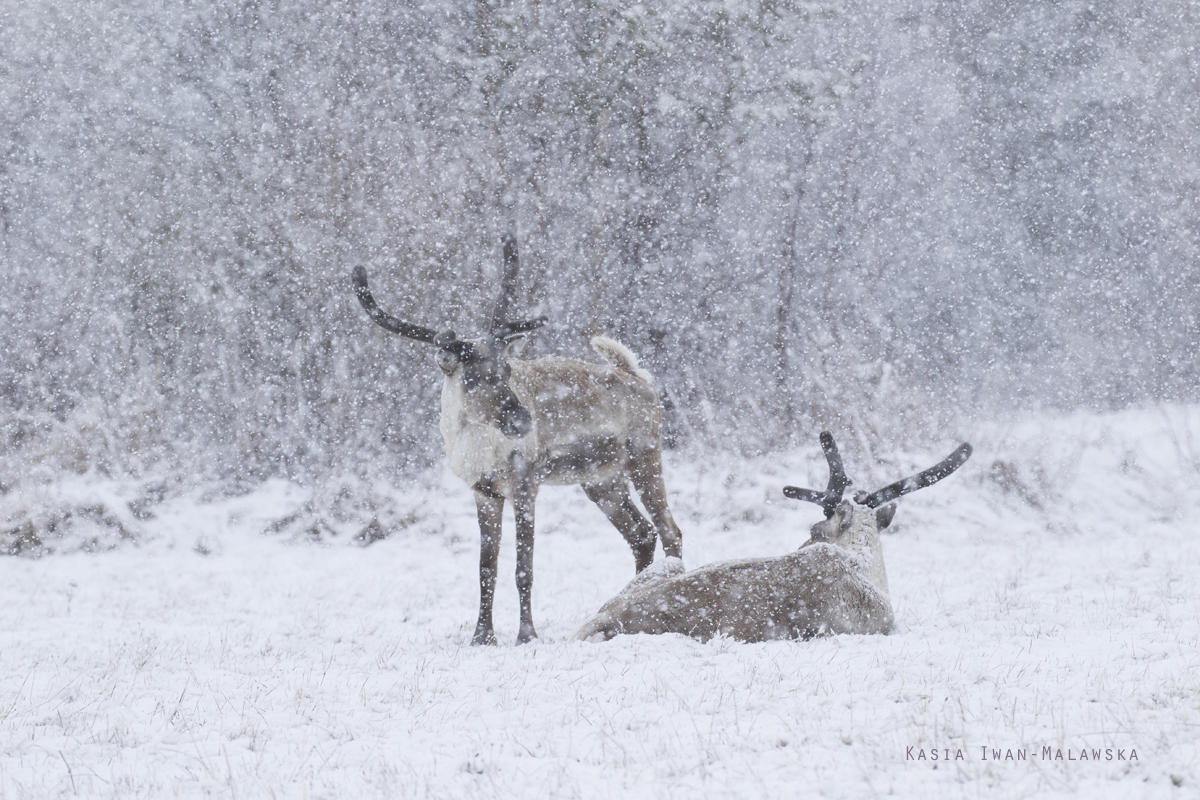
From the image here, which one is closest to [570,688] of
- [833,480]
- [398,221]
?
[833,480]

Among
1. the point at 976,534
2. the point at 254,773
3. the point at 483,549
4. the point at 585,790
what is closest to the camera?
the point at 585,790

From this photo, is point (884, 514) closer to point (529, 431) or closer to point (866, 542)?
point (866, 542)

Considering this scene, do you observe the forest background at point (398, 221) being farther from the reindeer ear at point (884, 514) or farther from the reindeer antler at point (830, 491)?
the reindeer antler at point (830, 491)

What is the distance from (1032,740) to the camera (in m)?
3.17

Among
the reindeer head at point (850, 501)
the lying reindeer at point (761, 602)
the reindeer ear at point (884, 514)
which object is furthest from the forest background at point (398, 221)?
the lying reindeer at point (761, 602)

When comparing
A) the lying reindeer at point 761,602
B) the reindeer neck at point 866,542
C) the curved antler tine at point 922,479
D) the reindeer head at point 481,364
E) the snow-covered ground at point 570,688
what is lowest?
the snow-covered ground at point 570,688

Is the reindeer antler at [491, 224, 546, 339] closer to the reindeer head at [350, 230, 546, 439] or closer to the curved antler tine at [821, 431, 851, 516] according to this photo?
the reindeer head at [350, 230, 546, 439]

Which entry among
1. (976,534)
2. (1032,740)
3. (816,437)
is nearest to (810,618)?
(1032,740)

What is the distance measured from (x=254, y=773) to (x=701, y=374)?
37.2 feet

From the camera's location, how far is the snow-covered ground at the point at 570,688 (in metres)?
3.10

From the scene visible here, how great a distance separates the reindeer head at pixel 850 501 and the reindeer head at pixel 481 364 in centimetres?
189

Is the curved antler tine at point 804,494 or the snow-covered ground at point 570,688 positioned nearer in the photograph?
the snow-covered ground at point 570,688

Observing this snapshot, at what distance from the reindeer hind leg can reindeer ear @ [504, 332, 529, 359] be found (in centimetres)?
147

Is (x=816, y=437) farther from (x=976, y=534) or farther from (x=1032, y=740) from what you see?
(x=1032, y=740)
